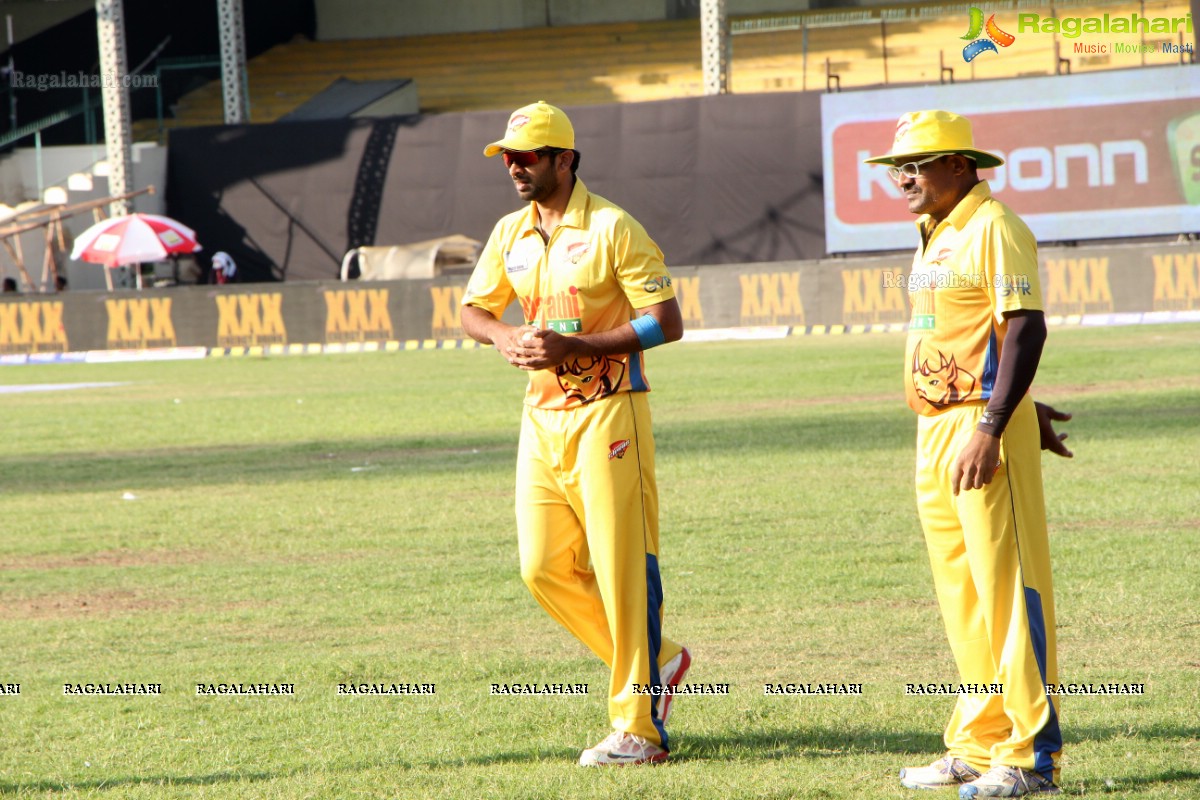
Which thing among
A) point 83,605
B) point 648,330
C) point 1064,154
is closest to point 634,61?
point 1064,154

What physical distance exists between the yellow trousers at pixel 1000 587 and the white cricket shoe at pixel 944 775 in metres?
0.03

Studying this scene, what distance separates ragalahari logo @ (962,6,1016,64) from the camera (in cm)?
3531

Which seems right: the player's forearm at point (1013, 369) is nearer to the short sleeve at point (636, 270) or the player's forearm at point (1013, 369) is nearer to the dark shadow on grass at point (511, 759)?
the short sleeve at point (636, 270)

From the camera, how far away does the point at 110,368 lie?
29234 mm

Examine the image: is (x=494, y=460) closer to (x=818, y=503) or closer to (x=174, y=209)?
(x=818, y=503)


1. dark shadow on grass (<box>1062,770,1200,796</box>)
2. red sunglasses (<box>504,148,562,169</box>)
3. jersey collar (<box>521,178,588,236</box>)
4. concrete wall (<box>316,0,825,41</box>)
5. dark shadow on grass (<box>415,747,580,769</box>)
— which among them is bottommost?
dark shadow on grass (<box>415,747,580,769</box>)

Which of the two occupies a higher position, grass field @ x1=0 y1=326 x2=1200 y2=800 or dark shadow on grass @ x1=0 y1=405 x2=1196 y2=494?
dark shadow on grass @ x1=0 y1=405 x2=1196 y2=494

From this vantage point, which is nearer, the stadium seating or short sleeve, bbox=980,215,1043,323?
short sleeve, bbox=980,215,1043,323

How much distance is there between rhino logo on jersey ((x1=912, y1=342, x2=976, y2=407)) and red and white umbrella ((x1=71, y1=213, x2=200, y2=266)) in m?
29.6

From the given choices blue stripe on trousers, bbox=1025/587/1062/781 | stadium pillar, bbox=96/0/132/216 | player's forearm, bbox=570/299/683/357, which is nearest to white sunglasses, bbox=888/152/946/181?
player's forearm, bbox=570/299/683/357

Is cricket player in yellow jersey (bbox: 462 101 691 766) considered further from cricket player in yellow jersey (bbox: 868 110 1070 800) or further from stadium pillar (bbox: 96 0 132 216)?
A: stadium pillar (bbox: 96 0 132 216)

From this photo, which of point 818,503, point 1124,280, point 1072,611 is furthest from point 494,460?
point 1124,280

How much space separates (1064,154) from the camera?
30.9 m

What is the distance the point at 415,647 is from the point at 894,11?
110 ft
